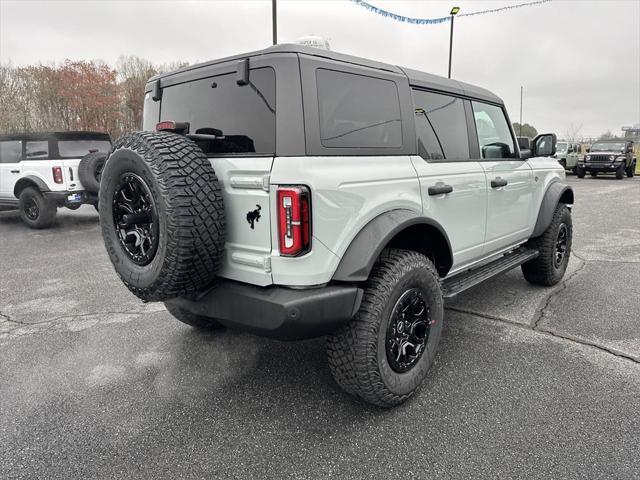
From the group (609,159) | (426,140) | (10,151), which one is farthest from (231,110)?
(609,159)

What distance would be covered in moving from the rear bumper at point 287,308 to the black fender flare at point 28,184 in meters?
7.60

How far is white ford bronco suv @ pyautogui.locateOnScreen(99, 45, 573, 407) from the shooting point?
83.7 inches

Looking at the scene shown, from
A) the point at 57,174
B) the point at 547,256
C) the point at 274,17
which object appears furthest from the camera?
the point at 274,17

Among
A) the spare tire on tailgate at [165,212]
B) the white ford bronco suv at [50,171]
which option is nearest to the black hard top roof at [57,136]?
the white ford bronco suv at [50,171]

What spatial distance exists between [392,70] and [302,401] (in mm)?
2096

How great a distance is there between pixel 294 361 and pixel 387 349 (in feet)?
2.89

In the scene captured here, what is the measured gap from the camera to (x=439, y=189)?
2.86 metres

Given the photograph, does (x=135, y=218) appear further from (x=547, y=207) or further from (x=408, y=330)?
(x=547, y=207)

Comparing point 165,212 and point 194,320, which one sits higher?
point 165,212

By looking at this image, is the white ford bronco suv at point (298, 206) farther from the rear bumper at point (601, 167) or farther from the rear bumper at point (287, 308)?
the rear bumper at point (601, 167)

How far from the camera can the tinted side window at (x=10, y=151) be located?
28.2 feet

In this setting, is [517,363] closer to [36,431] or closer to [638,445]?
[638,445]

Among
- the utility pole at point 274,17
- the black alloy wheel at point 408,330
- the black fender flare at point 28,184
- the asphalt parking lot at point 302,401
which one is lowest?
the asphalt parking lot at point 302,401

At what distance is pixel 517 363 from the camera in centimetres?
303
